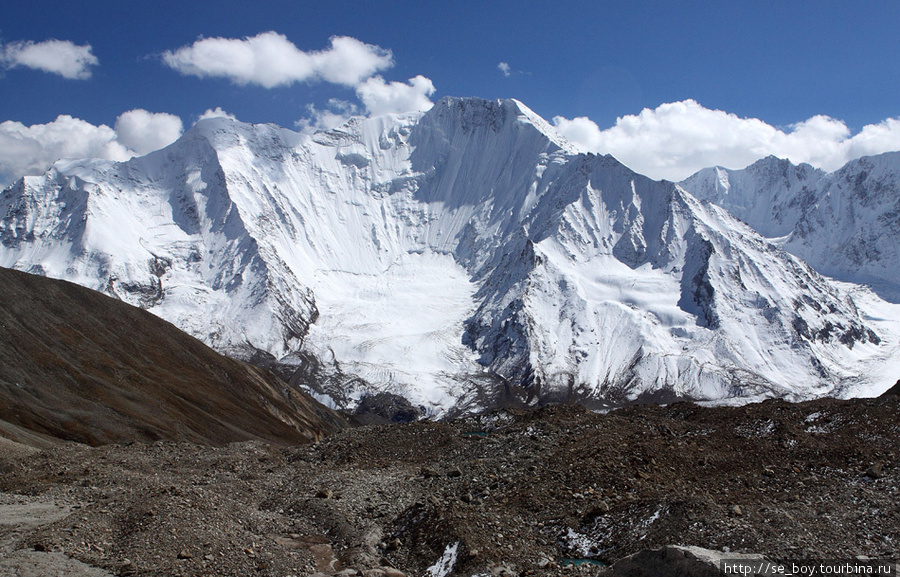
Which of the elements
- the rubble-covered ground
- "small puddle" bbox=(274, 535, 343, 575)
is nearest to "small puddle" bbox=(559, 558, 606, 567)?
the rubble-covered ground

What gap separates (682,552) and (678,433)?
23450 mm

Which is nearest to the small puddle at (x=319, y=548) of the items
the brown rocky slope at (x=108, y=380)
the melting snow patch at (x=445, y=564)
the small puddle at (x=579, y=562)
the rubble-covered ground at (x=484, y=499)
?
the rubble-covered ground at (x=484, y=499)

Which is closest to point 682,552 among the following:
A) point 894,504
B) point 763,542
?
point 763,542

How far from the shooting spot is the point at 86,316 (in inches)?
3836

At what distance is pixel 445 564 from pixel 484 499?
742 cm

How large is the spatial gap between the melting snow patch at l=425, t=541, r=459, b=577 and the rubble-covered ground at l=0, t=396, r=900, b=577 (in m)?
0.05

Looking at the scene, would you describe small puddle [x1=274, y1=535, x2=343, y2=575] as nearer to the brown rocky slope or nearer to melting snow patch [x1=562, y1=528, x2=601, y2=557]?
melting snow patch [x1=562, y1=528, x2=601, y2=557]

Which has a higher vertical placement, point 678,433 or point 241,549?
point 678,433

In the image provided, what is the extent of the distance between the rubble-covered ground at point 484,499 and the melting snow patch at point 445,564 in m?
0.05

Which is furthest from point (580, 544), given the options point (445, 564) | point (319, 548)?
point (319, 548)

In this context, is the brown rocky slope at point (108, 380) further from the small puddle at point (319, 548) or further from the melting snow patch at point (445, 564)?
the melting snow patch at point (445, 564)

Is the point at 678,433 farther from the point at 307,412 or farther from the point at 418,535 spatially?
the point at 307,412

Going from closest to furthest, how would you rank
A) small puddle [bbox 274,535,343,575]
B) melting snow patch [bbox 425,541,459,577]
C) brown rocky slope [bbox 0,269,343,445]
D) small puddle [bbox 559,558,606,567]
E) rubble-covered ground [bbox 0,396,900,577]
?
rubble-covered ground [bbox 0,396,900,577] → melting snow patch [bbox 425,541,459,577] → small puddle [bbox 274,535,343,575] → small puddle [bbox 559,558,606,567] → brown rocky slope [bbox 0,269,343,445]

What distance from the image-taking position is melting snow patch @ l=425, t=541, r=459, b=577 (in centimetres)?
2536
